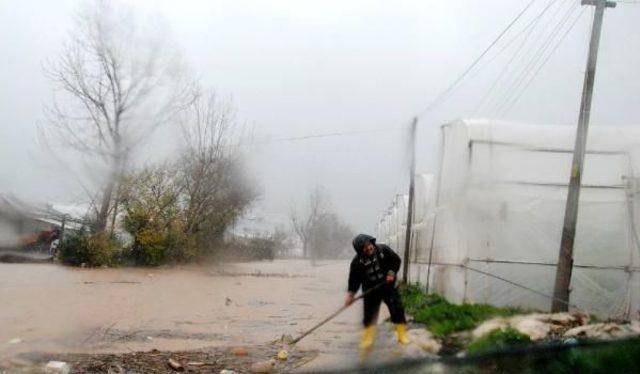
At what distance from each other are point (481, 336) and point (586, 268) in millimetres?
4438

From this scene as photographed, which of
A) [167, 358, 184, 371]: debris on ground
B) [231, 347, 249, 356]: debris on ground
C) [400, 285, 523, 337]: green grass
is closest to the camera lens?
[167, 358, 184, 371]: debris on ground

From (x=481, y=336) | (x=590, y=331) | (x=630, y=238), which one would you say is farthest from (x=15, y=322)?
(x=630, y=238)

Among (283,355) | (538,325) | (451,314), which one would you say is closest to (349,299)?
(283,355)

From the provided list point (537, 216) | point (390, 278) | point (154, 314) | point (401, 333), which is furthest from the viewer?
point (154, 314)

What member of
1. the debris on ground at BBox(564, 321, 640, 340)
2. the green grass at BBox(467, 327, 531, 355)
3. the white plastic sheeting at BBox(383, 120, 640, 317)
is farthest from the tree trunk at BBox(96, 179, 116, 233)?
the debris on ground at BBox(564, 321, 640, 340)

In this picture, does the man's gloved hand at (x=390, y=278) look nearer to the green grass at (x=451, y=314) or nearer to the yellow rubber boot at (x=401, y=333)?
the yellow rubber boot at (x=401, y=333)

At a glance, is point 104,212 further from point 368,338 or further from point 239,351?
point 368,338

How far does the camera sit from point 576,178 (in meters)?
9.54

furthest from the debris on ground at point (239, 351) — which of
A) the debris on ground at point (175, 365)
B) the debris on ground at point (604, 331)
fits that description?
the debris on ground at point (604, 331)

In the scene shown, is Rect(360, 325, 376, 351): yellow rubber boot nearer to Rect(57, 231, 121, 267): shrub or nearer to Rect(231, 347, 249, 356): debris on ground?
Rect(231, 347, 249, 356): debris on ground

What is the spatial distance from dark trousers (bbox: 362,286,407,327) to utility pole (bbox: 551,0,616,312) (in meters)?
3.10

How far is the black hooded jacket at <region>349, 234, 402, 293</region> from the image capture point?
7.62m

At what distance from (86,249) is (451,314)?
17.8 meters

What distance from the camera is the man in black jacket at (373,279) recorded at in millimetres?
7598
